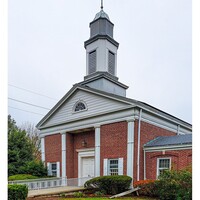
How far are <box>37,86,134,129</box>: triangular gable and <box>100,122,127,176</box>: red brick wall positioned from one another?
114 cm

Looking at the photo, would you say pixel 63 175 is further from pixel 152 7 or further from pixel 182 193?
pixel 152 7

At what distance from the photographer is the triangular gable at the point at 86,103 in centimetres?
1503

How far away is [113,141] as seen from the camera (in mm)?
14453

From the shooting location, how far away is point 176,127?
56.5 ft

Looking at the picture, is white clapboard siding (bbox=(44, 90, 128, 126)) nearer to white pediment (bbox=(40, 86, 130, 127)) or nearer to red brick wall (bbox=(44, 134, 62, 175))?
white pediment (bbox=(40, 86, 130, 127))

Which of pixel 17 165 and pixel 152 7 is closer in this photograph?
pixel 152 7

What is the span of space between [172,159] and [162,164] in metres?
0.72

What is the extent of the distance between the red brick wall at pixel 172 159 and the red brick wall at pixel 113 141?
1.49 m

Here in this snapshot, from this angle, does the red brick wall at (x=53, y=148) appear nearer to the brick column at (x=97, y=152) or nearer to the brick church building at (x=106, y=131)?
the brick church building at (x=106, y=131)

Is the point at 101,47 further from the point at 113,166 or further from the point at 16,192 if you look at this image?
the point at 16,192

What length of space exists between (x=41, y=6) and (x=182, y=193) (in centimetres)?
879

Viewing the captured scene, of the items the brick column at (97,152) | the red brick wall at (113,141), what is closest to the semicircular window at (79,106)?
the brick column at (97,152)

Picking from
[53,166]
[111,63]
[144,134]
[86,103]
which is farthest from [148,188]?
[111,63]
